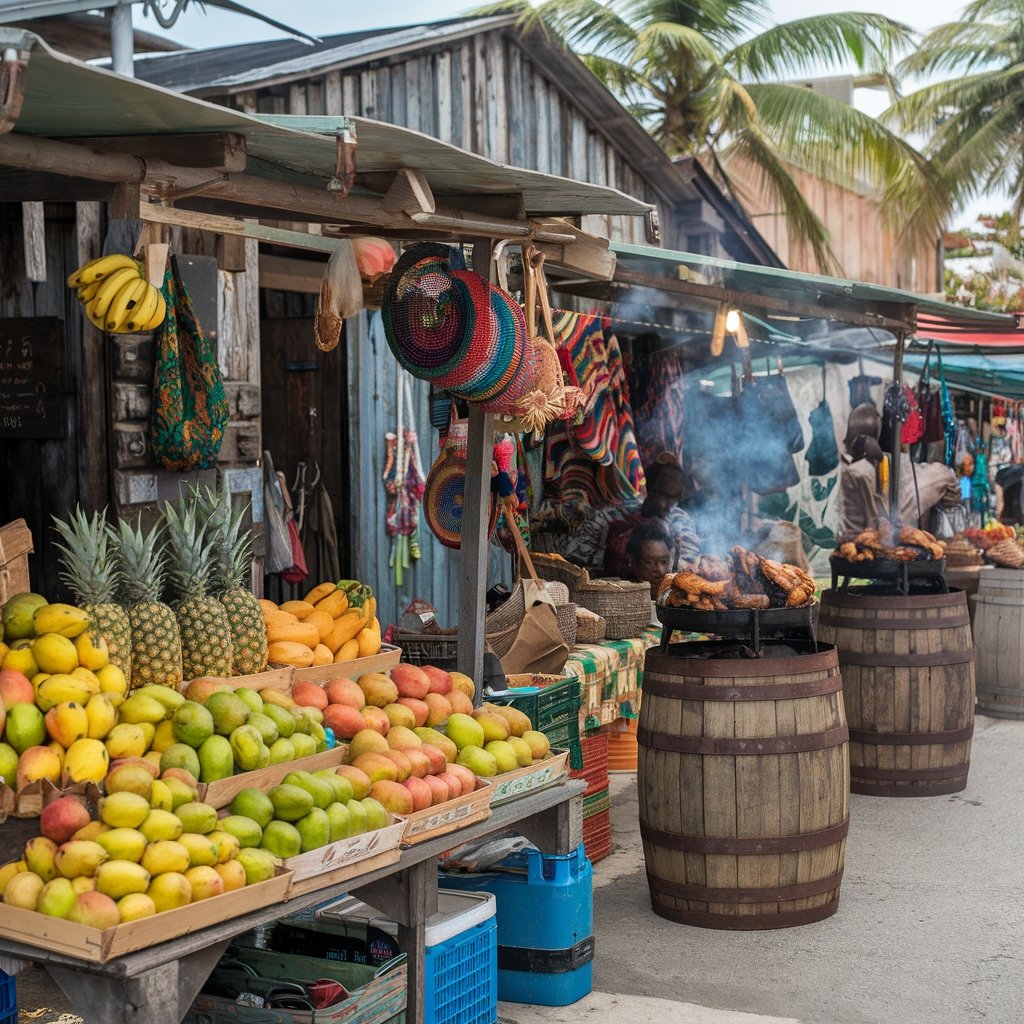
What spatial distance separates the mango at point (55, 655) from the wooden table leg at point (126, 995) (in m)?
0.88

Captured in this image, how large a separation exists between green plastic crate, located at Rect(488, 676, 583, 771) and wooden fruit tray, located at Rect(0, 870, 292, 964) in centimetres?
211

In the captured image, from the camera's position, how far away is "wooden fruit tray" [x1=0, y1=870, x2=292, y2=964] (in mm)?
2941

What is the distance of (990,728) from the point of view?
9414mm

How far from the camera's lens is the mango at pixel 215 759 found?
11.8ft

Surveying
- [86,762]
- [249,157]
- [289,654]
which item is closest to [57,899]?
[86,762]

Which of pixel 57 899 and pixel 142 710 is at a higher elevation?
pixel 142 710

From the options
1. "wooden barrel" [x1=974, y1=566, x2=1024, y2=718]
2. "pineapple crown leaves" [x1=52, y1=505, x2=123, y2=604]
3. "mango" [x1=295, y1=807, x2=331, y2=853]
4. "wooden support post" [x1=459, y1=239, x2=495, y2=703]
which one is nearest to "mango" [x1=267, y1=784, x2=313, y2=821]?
"mango" [x1=295, y1=807, x2=331, y2=853]

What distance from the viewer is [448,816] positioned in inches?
158

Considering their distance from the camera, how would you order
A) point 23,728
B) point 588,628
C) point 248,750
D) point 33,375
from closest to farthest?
point 23,728, point 248,750, point 33,375, point 588,628

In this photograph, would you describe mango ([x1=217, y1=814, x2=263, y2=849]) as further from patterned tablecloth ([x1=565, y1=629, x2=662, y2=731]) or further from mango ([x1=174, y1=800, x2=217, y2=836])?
patterned tablecloth ([x1=565, y1=629, x2=662, y2=731])

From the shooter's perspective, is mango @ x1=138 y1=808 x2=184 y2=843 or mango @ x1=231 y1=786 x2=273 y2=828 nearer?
mango @ x1=138 y1=808 x2=184 y2=843

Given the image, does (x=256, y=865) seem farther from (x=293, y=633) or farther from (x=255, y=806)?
(x=293, y=633)

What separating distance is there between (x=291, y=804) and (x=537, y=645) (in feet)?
8.82

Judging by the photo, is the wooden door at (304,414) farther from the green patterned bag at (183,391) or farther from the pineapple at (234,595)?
the pineapple at (234,595)
